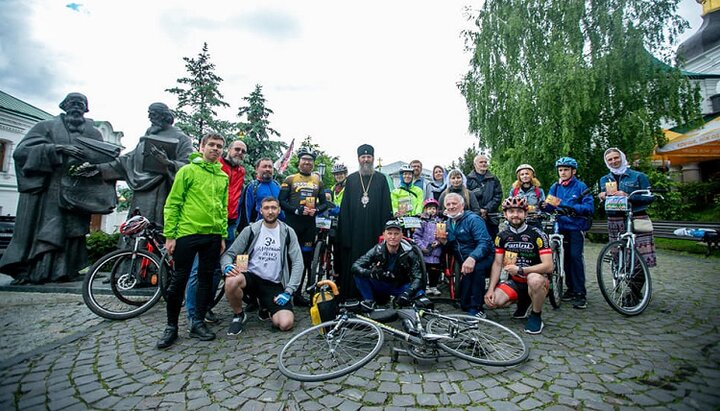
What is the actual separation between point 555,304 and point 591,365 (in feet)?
6.06

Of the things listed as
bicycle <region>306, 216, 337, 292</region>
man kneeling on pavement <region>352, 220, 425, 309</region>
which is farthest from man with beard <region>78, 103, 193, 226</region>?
man kneeling on pavement <region>352, 220, 425, 309</region>

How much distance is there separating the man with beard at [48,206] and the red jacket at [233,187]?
3.43m

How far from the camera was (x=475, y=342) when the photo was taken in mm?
3117

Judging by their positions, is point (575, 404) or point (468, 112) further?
point (468, 112)

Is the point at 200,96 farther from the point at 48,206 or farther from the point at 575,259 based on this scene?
the point at 575,259

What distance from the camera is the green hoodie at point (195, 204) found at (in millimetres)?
3662

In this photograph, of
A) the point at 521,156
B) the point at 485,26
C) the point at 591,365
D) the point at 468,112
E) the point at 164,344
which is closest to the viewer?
the point at 591,365

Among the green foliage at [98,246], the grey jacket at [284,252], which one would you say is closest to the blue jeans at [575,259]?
the grey jacket at [284,252]

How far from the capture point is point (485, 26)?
14727 mm

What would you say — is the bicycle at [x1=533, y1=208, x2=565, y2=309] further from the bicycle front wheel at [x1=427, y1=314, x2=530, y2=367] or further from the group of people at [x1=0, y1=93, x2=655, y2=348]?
the bicycle front wheel at [x1=427, y1=314, x2=530, y2=367]

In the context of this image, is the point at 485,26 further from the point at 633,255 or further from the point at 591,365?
the point at 591,365

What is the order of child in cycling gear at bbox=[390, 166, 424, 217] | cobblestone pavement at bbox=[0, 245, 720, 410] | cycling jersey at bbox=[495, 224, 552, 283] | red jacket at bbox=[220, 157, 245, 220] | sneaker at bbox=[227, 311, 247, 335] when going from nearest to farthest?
cobblestone pavement at bbox=[0, 245, 720, 410] → sneaker at bbox=[227, 311, 247, 335] → cycling jersey at bbox=[495, 224, 552, 283] → red jacket at bbox=[220, 157, 245, 220] → child in cycling gear at bbox=[390, 166, 424, 217]

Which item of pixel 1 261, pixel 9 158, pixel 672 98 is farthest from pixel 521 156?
pixel 9 158

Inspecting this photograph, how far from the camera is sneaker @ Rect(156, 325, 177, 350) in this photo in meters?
3.43
